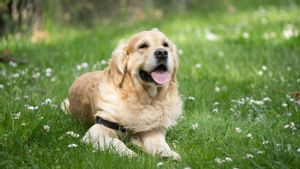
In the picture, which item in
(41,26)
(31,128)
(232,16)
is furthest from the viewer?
(232,16)

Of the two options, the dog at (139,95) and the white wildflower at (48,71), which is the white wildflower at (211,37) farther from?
the dog at (139,95)

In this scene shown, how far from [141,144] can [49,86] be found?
6.49 feet

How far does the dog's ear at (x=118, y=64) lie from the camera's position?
4828 millimetres

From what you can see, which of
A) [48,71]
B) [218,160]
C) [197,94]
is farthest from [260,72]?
[218,160]

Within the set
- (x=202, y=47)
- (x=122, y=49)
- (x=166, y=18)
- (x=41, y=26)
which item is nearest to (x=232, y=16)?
(x=166, y=18)

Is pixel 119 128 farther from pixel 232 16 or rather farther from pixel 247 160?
pixel 232 16

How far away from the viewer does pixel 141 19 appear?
1052 centimetres

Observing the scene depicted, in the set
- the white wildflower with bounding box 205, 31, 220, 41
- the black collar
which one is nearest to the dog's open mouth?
the black collar

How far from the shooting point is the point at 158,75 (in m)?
4.74

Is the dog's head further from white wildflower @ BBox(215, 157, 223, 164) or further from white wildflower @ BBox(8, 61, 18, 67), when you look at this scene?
white wildflower @ BBox(8, 61, 18, 67)

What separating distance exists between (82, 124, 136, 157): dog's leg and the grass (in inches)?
3.3

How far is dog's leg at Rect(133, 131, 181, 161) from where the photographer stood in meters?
4.36

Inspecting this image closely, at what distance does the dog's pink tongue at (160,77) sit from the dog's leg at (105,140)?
54cm

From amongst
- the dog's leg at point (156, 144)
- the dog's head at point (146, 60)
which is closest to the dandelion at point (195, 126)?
the dog's leg at point (156, 144)
